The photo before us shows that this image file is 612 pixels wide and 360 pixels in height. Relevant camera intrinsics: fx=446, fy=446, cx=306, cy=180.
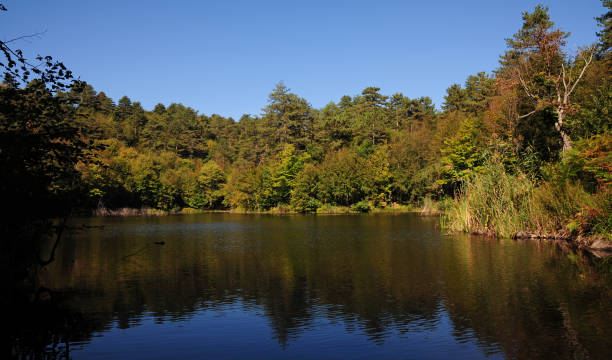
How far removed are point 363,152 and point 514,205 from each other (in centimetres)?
4995

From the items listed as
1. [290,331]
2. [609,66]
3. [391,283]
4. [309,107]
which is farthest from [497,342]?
[309,107]

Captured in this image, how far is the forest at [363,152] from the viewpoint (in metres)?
9.55

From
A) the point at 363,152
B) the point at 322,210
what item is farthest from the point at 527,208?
the point at 363,152

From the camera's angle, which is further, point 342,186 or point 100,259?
point 342,186

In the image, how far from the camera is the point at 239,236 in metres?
31.8

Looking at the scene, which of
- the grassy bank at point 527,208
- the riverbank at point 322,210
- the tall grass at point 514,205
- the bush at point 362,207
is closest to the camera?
the grassy bank at point 527,208

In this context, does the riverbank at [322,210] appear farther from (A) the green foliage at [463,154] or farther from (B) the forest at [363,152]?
(A) the green foliage at [463,154]

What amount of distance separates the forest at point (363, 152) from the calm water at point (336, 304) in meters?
2.41

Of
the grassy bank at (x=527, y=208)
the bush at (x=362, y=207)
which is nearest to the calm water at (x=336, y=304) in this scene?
the grassy bank at (x=527, y=208)

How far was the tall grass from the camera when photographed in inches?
901

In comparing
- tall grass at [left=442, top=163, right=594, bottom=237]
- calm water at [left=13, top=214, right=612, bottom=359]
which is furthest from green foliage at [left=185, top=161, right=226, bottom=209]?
calm water at [left=13, top=214, right=612, bottom=359]

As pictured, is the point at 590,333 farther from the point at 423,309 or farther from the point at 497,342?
the point at 423,309

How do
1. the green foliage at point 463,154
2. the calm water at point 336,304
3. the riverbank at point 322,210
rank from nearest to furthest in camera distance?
the calm water at point 336,304 → the green foliage at point 463,154 → the riverbank at point 322,210

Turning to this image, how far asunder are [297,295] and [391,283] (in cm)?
333
